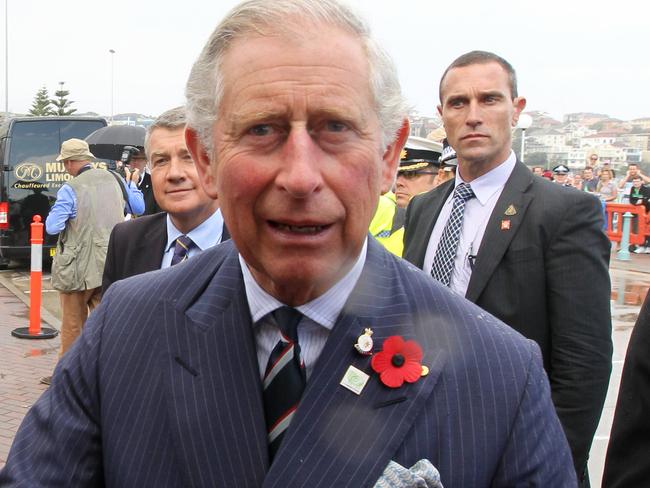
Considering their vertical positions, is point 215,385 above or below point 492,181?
below

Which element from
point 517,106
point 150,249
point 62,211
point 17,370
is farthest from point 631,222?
point 150,249

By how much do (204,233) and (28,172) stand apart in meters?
9.47

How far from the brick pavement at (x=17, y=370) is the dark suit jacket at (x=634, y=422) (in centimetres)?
376

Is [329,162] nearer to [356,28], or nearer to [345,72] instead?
[345,72]

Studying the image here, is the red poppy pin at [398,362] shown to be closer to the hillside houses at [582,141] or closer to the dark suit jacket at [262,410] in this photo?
the dark suit jacket at [262,410]

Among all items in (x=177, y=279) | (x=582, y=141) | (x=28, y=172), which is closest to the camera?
(x=177, y=279)

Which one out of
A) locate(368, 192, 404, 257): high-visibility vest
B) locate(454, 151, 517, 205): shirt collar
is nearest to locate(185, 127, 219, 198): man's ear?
locate(454, 151, 517, 205): shirt collar

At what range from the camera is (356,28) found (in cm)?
138

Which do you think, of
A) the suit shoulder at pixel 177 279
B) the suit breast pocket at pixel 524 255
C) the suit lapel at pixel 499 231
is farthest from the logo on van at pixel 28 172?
the suit shoulder at pixel 177 279

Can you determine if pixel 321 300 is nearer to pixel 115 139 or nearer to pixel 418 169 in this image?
pixel 418 169

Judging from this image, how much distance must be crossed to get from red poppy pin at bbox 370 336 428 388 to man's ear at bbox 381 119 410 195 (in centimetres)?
31

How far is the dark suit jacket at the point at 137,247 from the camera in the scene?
10.8 ft

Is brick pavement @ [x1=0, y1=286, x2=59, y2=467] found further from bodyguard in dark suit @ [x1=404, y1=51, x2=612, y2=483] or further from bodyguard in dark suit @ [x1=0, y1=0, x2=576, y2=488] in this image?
bodyguard in dark suit @ [x1=0, y1=0, x2=576, y2=488]

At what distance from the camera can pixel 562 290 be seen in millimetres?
Answer: 2604
